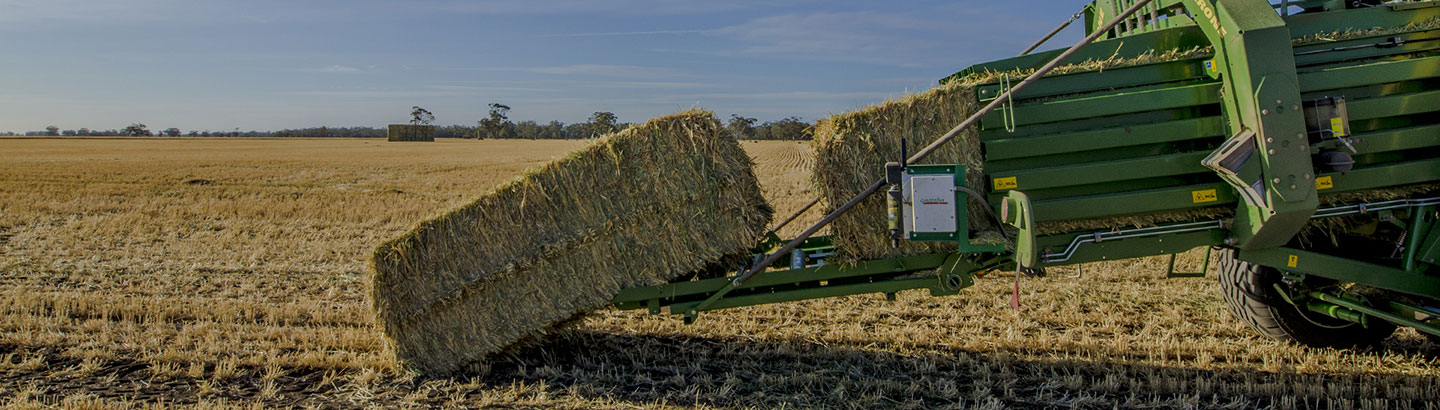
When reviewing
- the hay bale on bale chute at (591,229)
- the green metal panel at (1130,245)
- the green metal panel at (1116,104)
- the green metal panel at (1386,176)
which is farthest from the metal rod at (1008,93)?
the green metal panel at (1386,176)

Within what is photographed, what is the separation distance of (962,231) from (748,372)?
5.22ft

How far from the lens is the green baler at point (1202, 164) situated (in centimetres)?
473

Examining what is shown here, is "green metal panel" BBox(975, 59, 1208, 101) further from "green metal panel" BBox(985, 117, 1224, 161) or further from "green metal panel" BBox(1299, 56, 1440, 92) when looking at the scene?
"green metal panel" BBox(1299, 56, 1440, 92)

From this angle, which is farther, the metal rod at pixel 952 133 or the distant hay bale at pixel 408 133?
the distant hay bale at pixel 408 133

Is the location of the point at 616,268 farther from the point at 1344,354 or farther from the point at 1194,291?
the point at 1194,291

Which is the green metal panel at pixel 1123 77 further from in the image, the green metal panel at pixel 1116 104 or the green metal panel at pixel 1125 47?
the green metal panel at pixel 1125 47

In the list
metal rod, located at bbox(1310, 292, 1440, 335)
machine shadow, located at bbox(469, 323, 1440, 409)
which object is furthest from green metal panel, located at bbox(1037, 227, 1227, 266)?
metal rod, located at bbox(1310, 292, 1440, 335)

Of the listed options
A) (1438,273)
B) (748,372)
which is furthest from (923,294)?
(1438,273)

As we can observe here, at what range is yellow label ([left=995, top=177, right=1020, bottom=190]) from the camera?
4.95 m

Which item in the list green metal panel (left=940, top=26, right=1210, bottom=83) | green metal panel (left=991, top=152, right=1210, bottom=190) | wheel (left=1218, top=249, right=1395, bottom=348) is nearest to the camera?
green metal panel (left=991, top=152, right=1210, bottom=190)

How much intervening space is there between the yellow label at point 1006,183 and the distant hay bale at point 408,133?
70.9m

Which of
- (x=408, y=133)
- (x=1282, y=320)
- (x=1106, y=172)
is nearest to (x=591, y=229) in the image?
(x=1106, y=172)

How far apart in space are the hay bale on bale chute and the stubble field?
325 millimetres

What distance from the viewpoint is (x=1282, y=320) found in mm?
→ 5910
